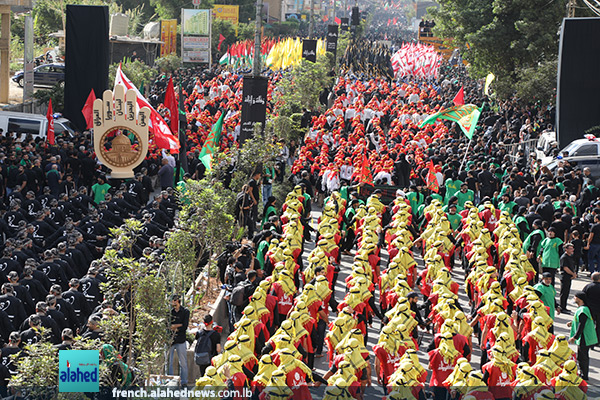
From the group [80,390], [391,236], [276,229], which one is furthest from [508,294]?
[80,390]

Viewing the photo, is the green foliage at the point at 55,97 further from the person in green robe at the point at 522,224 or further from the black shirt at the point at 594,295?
the black shirt at the point at 594,295

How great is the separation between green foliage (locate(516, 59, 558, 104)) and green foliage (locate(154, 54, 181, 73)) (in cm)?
1994

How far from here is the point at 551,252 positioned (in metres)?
16.1

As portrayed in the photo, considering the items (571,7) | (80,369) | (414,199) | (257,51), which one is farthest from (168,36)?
(80,369)

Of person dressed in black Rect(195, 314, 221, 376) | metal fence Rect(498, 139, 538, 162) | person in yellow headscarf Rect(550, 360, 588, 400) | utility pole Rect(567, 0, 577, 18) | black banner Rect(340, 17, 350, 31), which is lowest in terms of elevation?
person dressed in black Rect(195, 314, 221, 376)

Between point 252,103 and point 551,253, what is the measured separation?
6957mm

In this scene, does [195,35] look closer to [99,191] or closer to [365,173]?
[365,173]

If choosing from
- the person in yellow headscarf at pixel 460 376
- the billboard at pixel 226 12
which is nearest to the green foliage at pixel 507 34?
the person in yellow headscarf at pixel 460 376

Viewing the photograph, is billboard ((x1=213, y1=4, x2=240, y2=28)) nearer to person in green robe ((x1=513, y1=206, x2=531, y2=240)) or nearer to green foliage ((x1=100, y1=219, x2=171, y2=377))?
person in green robe ((x1=513, y1=206, x2=531, y2=240))

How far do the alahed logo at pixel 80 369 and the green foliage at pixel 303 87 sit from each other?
22557mm

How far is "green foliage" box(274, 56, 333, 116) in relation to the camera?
111ft

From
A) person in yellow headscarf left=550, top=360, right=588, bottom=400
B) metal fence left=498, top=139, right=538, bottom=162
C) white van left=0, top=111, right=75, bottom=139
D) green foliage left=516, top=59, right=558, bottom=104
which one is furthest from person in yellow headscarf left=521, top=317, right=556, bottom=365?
green foliage left=516, top=59, right=558, bottom=104

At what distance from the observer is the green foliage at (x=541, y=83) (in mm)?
35938

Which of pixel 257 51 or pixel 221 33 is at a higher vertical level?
pixel 221 33
